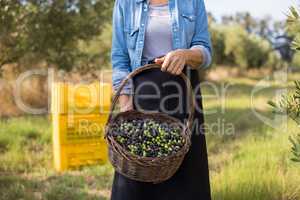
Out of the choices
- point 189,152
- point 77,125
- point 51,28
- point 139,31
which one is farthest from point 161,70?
point 51,28

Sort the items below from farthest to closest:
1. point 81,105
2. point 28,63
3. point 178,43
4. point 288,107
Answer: point 28,63 → point 81,105 → point 178,43 → point 288,107

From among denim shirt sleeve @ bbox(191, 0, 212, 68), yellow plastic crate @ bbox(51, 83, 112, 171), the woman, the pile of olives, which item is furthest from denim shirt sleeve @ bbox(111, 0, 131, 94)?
yellow plastic crate @ bbox(51, 83, 112, 171)

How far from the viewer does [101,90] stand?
524cm

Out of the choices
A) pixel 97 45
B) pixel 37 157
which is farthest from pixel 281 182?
pixel 97 45

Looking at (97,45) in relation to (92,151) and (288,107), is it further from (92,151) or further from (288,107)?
(288,107)

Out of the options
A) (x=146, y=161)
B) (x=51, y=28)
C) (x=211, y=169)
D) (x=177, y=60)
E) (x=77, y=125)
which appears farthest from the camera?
(x=51, y=28)

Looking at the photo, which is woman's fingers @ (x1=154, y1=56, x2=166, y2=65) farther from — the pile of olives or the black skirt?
the pile of olives

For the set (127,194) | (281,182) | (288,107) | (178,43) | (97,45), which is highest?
(97,45)

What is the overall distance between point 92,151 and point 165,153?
11.2ft

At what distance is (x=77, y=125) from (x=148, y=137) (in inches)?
126

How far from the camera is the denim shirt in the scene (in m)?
2.06

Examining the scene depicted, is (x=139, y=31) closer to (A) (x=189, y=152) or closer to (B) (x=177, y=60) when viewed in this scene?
(B) (x=177, y=60)

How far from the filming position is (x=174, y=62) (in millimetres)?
1934

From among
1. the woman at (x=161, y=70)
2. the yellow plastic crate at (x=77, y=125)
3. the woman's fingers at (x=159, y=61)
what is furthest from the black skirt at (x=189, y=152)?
the yellow plastic crate at (x=77, y=125)
